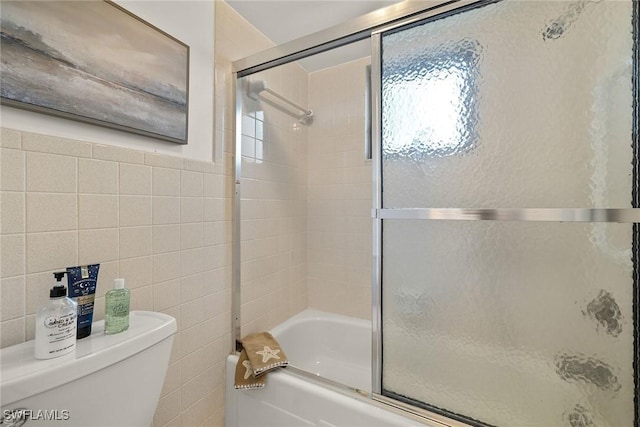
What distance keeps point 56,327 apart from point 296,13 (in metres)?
1.65

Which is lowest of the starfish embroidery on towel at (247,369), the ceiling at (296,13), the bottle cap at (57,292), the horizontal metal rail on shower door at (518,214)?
the starfish embroidery on towel at (247,369)

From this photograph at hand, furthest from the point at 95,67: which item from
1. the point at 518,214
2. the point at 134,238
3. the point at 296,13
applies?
the point at 518,214

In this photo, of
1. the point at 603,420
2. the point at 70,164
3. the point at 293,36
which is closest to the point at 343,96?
the point at 293,36

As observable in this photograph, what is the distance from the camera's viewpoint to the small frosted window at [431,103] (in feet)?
3.01

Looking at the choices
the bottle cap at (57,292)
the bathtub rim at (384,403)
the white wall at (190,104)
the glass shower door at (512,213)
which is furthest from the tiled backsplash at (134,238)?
the glass shower door at (512,213)

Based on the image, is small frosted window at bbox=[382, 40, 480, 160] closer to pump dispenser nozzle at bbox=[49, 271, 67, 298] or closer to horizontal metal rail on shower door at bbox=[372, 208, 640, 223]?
horizontal metal rail on shower door at bbox=[372, 208, 640, 223]

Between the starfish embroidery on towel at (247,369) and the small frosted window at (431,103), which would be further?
the starfish embroidery on towel at (247,369)

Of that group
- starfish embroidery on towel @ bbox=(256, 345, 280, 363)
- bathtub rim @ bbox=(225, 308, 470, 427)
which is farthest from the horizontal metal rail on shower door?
starfish embroidery on towel @ bbox=(256, 345, 280, 363)

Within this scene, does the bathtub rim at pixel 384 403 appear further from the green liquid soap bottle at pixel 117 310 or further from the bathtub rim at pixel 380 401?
the green liquid soap bottle at pixel 117 310

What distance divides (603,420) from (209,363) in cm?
140

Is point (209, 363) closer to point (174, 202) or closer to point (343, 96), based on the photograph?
point (174, 202)

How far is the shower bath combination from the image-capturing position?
0.75 meters

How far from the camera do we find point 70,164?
0.82m

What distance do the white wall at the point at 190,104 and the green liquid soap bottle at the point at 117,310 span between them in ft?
1.56
